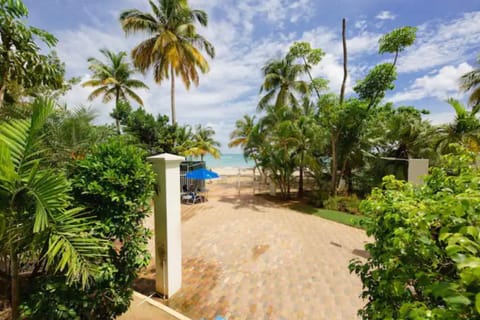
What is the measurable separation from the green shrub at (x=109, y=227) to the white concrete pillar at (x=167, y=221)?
0.59 meters

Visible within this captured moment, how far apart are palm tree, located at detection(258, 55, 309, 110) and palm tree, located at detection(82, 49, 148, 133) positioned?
11.9 meters

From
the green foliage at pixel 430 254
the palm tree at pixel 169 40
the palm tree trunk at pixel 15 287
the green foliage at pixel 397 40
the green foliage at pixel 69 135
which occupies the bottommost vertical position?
the palm tree trunk at pixel 15 287

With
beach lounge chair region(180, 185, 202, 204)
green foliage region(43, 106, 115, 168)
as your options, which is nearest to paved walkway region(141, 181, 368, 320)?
beach lounge chair region(180, 185, 202, 204)

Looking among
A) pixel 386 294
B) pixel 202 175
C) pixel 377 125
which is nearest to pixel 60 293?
pixel 386 294

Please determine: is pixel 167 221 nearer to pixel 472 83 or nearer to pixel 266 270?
pixel 266 270

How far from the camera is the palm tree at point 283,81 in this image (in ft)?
53.9

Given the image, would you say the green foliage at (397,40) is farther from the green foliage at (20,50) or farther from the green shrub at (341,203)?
the green foliage at (20,50)

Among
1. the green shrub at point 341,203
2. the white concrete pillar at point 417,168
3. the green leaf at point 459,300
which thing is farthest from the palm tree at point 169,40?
the green leaf at point 459,300

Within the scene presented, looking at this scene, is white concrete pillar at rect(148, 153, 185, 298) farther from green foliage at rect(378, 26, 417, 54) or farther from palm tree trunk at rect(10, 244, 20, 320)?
green foliage at rect(378, 26, 417, 54)

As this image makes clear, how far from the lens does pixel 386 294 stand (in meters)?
1.35

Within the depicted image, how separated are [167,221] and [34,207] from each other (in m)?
2.02

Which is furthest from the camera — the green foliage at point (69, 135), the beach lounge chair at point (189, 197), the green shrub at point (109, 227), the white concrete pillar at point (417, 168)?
the beach lounge chair at point (189, 197)

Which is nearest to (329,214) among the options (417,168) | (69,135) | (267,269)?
(417,168)

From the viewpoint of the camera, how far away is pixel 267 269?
4.82m
